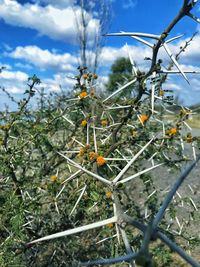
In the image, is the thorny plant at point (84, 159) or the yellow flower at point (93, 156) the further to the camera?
the thorny plant at point (84, 159)

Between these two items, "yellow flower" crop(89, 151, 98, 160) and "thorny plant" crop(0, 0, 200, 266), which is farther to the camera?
"thorny plant" crop(0, 0, 200, 266)

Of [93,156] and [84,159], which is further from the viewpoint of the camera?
[84,159]

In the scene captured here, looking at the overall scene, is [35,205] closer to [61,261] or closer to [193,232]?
[61,261]

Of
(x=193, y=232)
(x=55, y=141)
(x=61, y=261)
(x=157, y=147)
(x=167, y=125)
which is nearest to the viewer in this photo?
(x=157, y=147)

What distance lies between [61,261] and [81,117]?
1190mm

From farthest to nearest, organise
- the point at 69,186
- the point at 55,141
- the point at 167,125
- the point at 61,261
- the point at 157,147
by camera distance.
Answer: the point at 55,141 → the point at 61,261 → the point at 69,186 → the point at 167,125 → the point at 157,147

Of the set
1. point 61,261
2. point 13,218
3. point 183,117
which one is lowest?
point 61,261

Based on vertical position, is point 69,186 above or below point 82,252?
above

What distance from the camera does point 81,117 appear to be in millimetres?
3441

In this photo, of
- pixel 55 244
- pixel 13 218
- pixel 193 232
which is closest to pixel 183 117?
pixel 13 218

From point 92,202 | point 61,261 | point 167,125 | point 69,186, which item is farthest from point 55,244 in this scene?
point 167,125

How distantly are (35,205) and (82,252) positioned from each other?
3.12 feet

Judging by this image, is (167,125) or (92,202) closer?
(92,202)

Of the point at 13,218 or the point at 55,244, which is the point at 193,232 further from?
the point at 13,218
